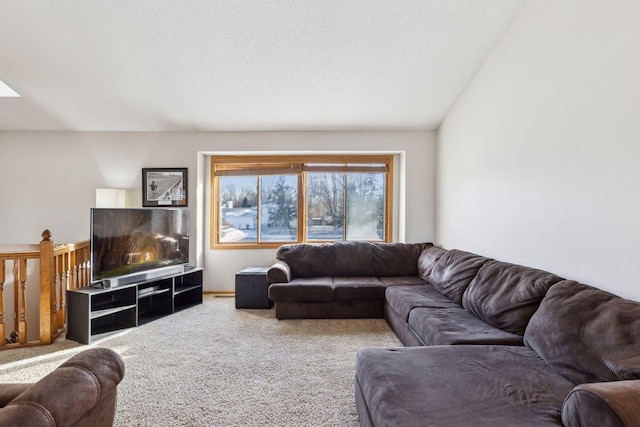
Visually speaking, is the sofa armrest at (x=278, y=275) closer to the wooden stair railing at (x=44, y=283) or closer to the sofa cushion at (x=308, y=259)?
the sofa cushion at (x=308, y=259)

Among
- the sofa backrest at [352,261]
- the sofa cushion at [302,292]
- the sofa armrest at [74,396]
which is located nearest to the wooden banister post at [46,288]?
the sofa cushion at [302,292]

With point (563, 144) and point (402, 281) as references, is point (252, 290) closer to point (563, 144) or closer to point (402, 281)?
point (402, 281)

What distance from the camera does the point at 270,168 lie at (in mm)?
4742

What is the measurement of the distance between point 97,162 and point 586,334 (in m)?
5.47

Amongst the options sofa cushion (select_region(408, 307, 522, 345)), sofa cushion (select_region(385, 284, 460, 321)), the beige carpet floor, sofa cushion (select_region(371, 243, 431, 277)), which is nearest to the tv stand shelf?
the beige carpet floor

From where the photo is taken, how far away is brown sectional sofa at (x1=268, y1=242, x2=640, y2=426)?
1.19 metres

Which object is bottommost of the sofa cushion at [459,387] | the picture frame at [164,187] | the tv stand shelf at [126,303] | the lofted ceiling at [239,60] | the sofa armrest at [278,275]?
the tv stand shelf at [126,303]

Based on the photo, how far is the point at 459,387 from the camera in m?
1.42

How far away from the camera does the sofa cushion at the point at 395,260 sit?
4.05 meters

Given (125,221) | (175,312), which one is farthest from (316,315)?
(125,221)

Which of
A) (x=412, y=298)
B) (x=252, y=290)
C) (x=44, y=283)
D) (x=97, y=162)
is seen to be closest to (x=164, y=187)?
(x=97, y=162)

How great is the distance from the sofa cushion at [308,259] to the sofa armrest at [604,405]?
306cm

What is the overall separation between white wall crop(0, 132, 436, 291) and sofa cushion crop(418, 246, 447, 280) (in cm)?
61

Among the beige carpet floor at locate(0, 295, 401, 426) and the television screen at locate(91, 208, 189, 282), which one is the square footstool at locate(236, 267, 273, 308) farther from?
the television screen at locate(91, 208, 189, 282)
